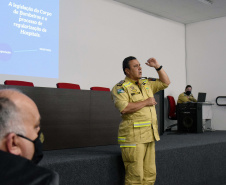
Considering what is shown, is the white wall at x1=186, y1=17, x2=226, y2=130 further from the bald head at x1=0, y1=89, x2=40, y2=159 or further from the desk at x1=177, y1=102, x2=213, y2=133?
the bald head at x1=0, y1=89, x2=40, y2=159

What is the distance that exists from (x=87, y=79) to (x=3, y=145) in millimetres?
5263

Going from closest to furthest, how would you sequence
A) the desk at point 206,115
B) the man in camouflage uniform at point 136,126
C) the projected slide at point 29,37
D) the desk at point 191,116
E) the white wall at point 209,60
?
1. the man in camouflage uniform at point 136,126
2. the projected slide at point 29,37
3. the desk at point 191,116
4. the desk at point 206,115
5. the white wall at point 209,60

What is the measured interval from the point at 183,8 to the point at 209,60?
66.5 inches

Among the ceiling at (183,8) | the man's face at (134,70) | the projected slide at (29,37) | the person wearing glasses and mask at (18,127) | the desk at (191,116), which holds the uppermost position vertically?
the ceiling at (183,8)

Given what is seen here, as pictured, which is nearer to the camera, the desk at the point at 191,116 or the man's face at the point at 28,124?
the man's face at the point at 28,124

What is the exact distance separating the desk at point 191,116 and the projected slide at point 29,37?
9.79ft

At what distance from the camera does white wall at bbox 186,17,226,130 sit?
7.65m

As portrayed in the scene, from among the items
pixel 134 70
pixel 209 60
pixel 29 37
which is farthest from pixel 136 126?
pixel 209 60

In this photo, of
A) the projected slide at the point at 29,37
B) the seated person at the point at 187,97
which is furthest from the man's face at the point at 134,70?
the seated person at the point at 187,97

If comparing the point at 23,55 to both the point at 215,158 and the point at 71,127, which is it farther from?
the point at 215,158

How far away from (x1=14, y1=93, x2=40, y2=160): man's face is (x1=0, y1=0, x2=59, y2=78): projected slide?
4197 millimetres

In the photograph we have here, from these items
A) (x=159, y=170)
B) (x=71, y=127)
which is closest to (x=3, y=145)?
(x=159, y=170)

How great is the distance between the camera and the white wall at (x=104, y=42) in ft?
18.5

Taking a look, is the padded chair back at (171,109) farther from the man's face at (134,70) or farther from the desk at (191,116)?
the man's face at (134,70)
